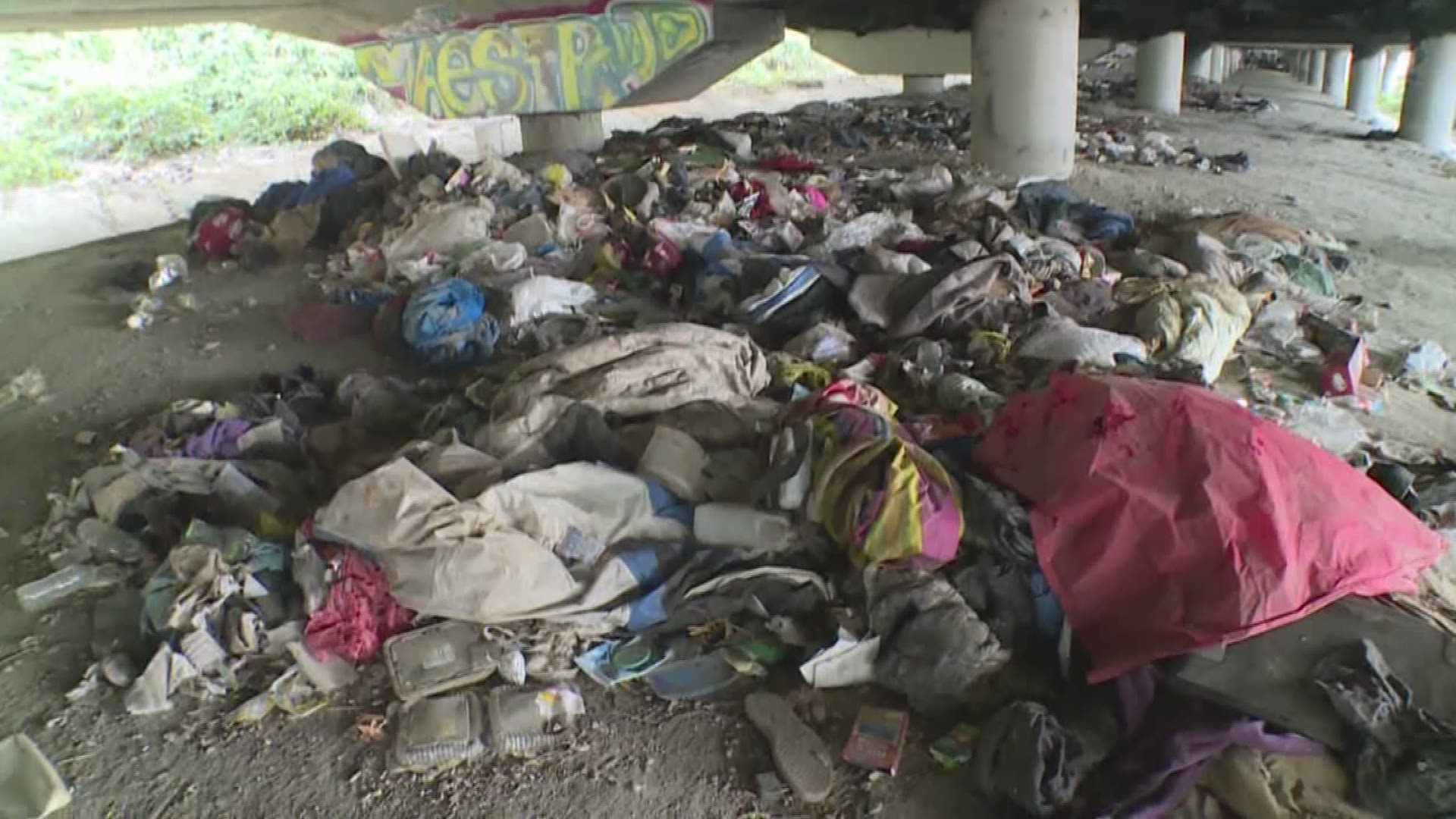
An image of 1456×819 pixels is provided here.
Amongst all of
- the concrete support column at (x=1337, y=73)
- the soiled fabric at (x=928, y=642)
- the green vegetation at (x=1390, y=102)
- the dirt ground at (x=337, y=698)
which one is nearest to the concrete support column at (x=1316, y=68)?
the concrete support column at (x=1337, y=73)

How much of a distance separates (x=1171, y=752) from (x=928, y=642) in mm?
627

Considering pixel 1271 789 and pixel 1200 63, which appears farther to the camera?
pixel 1200 63

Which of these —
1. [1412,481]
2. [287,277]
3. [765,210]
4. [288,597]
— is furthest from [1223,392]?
[287,277]

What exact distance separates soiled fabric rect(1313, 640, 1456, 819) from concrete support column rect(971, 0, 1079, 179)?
6.69m

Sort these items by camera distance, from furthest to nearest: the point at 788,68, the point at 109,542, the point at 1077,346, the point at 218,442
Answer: the point at 788,68 → the point at 1077,346 → the point at 218,442 → the point at 109,542

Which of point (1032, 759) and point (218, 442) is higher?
point (218, 442)

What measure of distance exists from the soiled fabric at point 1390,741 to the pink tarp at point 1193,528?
7.2 inches

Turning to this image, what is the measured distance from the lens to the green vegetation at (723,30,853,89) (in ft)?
79.6

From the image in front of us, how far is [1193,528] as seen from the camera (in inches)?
98.3

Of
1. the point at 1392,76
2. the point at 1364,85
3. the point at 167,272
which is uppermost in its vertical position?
the point at 167,272

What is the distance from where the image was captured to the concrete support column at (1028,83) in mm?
8039

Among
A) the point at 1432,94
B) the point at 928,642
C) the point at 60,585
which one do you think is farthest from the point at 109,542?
the point at 1432,94

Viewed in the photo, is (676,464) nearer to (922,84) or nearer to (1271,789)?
(1271,789)

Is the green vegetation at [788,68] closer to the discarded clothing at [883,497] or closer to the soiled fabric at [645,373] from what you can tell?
the soiled fabric at [645,373]
